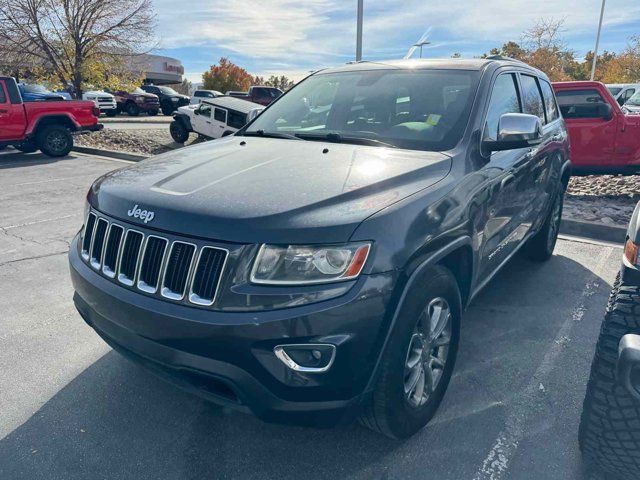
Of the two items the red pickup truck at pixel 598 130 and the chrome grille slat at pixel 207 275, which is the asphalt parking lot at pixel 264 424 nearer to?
the chrome grille slat at pixel 207 275

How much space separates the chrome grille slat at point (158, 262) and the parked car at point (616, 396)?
1.61m

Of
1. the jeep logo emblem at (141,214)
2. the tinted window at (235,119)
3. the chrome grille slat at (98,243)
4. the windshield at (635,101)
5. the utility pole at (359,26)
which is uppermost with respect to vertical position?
the utility pole at (359,26)

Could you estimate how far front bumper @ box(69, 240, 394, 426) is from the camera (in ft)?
6.15

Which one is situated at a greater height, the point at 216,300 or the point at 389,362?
the point at 216,300

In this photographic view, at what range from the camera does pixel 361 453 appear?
7.87ft

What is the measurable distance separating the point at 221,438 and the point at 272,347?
891mm

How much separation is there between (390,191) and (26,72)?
24875mm

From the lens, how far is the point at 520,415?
106 inches

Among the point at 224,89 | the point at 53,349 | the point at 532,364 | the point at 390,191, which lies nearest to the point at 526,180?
the point at 532,364

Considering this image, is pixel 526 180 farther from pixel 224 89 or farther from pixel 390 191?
pixel 224 89

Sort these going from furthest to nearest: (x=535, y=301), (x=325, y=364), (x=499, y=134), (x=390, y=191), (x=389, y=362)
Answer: (x=535, y=301) < (x=499, y=134) < (x=390, y=191) < (x=389, y=362) < (x=325, y=364)

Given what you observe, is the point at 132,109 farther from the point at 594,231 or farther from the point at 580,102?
the point at 594,231

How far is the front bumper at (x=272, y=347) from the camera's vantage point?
1.88m

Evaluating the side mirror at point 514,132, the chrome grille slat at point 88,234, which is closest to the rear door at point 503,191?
the side mirror at point 514,132
